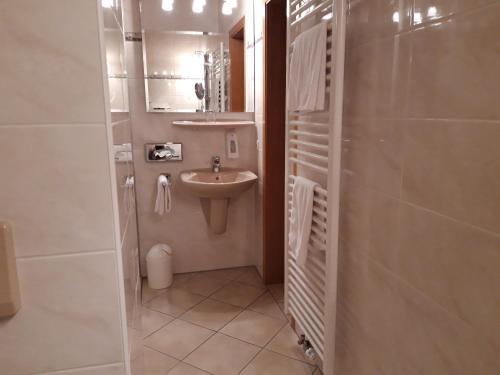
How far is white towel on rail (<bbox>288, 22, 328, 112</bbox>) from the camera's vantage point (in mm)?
1657

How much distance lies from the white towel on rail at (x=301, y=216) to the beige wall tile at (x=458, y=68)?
76cm

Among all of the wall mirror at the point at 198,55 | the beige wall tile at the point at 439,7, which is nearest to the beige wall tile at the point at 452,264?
the beige wall tile at the point at 439,7

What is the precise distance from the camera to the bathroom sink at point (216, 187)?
2761 mm

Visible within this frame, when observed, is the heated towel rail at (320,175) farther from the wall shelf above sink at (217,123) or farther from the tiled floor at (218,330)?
the wall shelf above sink at (217,123)

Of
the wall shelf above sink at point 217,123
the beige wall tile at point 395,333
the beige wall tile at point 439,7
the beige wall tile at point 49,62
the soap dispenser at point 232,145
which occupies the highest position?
the beige wall tile at point 439,7

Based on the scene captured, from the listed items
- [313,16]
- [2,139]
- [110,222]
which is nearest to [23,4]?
[2,139]

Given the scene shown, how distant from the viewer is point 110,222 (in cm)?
77

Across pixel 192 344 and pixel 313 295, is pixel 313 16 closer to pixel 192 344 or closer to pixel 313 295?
pixel 313 295

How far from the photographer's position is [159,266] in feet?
9.66

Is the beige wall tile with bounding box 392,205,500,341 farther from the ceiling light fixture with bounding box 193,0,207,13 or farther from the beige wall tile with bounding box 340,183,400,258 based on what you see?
the ceiling light fixture with bounding box 193,0,207,13

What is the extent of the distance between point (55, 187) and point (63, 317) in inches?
10.4

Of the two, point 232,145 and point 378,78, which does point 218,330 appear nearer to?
point 232,145

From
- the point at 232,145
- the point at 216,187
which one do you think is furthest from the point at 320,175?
the point at 232,145

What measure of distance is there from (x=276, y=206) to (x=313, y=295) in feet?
3.52
